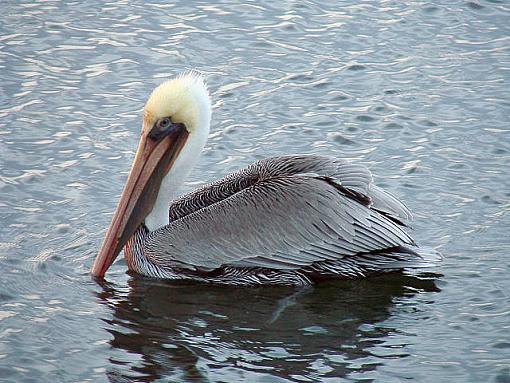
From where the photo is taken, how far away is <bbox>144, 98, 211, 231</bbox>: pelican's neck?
279 inches

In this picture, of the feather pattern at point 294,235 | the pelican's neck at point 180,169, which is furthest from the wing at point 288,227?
the pelican's neck at point 180,169

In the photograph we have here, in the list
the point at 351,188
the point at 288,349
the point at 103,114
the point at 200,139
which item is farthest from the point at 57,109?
the point at 288,349

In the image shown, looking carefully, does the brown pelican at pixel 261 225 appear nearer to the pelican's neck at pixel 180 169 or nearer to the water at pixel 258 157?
the pelican's neck at pixel 180 169

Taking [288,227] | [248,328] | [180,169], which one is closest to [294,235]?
[288,227]

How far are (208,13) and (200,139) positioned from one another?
366 centimetres

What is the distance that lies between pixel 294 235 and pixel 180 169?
89 cm

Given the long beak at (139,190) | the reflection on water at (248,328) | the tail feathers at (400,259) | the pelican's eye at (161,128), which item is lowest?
the reflection on water at (248,328)

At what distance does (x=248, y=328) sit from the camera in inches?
248

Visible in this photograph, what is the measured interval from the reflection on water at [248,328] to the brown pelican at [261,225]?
12cm

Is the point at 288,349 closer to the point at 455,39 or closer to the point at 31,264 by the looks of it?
the point at 31,264

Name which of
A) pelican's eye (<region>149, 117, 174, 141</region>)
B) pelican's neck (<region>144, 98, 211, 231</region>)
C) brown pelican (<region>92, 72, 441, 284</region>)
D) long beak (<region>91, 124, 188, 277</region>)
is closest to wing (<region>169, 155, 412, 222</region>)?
brown pelican (<region>92, 72, 441, 284</region>)

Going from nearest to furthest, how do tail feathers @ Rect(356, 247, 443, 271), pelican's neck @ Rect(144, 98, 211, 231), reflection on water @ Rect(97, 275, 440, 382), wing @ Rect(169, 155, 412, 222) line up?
reflection on water @ Rect(97, 275, 440, 382)
tail feathers @ Rect(356, 247, 443, 271)
wing @ Rect(169, 155, 412, 222)
pelican's neck @ Rect(144, 98, 211, 231)

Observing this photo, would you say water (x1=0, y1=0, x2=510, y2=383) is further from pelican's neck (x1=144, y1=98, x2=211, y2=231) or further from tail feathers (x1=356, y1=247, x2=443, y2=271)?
pelican's neck (x1=144, y1=98, x2=211, y2=231)

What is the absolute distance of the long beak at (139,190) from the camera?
6.85 meters
